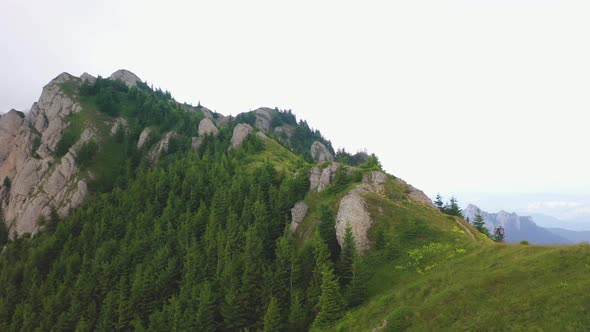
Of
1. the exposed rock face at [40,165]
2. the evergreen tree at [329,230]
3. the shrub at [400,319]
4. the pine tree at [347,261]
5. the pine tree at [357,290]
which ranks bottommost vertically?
the shrub at [400,319]

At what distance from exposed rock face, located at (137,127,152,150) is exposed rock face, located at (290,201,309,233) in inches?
3963

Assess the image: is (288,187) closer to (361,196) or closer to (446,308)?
(361,196)

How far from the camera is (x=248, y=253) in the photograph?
59.4 m

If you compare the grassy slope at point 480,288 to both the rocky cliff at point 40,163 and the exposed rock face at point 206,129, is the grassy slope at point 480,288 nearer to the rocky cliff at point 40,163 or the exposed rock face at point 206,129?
the exposed rock face at point 206,129

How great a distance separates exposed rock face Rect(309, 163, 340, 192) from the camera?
68.1 metres

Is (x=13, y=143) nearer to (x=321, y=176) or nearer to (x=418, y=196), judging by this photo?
(x=321, y=176)

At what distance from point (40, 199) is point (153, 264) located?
77.5 m

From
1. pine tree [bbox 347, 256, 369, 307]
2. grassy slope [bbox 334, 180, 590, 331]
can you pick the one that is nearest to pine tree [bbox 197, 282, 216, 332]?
grassy slope [bbox 334, 180, 590, 331]

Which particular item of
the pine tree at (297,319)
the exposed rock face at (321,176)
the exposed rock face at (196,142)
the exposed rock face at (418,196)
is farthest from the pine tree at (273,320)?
the exposed rock face at (196,142)

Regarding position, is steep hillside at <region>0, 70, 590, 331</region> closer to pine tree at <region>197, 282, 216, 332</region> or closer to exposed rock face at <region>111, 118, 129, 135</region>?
pine tree at <region>197, 282, 216, 332</region>

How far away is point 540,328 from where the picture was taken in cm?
2439

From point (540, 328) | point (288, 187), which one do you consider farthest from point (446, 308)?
point (288, 187)

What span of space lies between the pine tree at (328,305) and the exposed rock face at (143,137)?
12301cm

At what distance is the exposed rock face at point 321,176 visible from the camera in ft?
224
